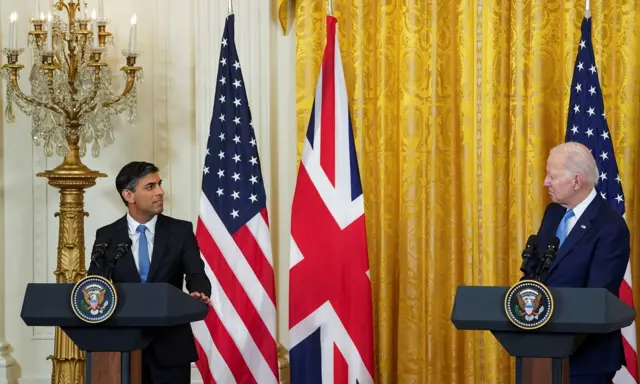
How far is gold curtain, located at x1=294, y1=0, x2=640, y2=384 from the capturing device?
18.1 feet

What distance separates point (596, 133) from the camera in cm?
504

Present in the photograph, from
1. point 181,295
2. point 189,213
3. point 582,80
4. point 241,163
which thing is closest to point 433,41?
point 582,80

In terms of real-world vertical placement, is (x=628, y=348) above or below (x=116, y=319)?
below

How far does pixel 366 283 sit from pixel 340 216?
0.38 meters

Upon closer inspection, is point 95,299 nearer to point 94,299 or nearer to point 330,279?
point 94,299

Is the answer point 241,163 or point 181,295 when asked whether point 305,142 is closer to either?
point 241,163

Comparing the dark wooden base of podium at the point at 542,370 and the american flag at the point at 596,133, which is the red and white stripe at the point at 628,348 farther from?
the dark wooden base of podium at the point at 542,370

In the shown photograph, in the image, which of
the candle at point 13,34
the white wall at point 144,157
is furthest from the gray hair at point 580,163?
the candle at point 13,34

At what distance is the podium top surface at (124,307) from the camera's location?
12.3 feet

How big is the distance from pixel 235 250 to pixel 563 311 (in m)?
2.31

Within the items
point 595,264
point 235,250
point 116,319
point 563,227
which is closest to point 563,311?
point 595,264

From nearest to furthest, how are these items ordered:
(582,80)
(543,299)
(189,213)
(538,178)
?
1. (543,299)
2. (582,80)
3. (538,178)
4. (189,213)

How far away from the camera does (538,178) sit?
18.1 ft

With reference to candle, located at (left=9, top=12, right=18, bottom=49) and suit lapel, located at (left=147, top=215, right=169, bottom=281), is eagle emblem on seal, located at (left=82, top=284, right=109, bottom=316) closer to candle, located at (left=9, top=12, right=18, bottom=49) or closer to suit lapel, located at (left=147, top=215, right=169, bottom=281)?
suit lapel, located at (left=147, top=215, right=169, bottom=281)
